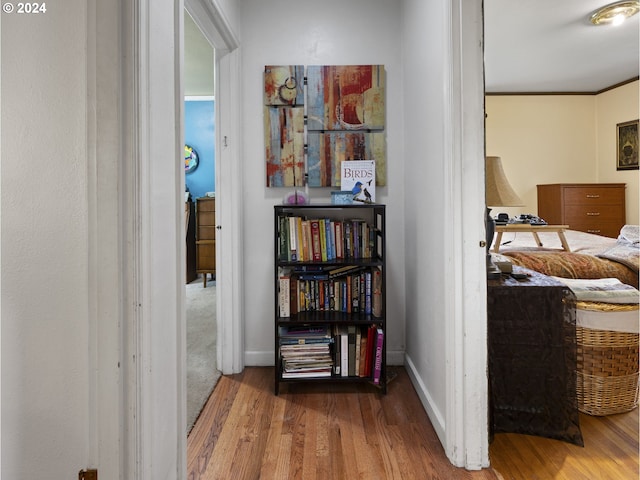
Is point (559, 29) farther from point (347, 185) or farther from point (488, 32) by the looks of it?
point (347, 185)

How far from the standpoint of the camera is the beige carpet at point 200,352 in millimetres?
2322

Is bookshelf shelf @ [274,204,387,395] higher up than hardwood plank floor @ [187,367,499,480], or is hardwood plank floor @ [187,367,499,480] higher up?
bookshelf shelf @ [274,204,387,395]

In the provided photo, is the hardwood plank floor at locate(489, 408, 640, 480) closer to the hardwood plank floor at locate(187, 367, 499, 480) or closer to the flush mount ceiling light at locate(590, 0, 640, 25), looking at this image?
the hardwood plank floor at locate(187, 367, 499, 480)

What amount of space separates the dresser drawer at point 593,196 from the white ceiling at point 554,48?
146cm

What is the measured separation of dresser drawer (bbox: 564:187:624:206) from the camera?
607cm

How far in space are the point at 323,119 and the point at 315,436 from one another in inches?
71.3

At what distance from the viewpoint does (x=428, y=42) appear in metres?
2.10

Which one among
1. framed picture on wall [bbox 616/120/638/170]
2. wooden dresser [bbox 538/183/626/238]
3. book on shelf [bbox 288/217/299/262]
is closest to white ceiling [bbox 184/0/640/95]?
framed picture on wall [bbox 616/120/638/170]

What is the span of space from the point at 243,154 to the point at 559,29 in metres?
3.35

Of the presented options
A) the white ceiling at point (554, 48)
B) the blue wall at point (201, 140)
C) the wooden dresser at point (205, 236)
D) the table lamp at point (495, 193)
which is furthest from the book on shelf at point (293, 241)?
the blue wall at point (201, 140)


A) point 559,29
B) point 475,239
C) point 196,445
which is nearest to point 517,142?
point 559,29

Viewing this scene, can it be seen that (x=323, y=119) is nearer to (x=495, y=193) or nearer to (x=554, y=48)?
(x=495, y=193)

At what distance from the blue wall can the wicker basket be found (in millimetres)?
5214

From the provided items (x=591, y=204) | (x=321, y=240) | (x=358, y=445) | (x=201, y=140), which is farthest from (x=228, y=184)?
(x=591, y=204)
